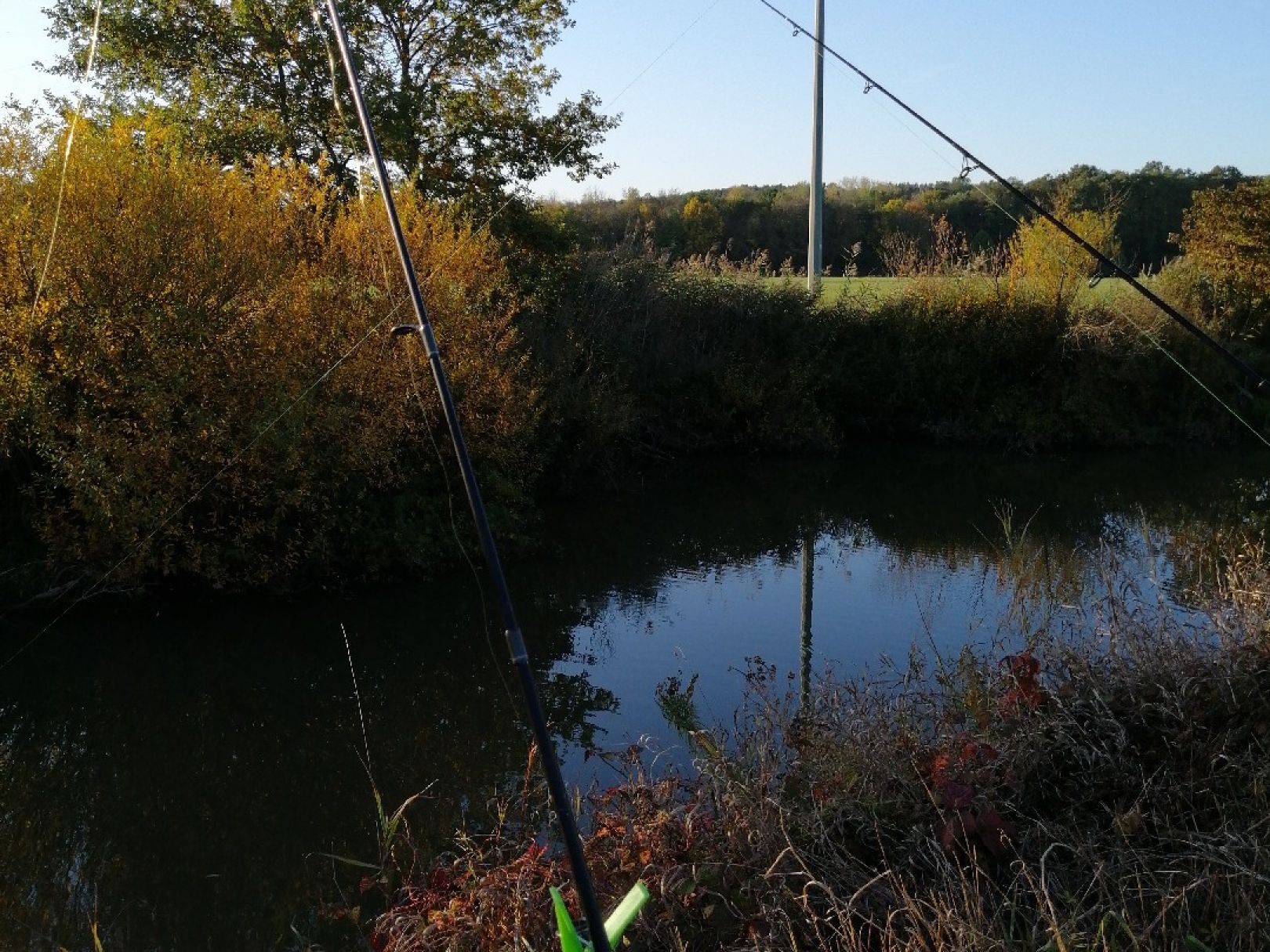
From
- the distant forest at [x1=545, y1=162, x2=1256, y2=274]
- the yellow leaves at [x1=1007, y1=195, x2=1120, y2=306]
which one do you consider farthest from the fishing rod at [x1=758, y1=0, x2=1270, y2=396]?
the distant forest at [x1=545, y1=162, x2=1256, y2=274]

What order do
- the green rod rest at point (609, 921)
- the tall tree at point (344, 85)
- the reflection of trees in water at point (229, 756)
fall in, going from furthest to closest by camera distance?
the tall tree at point (344, 85)
the reflection of trees in water at point (229, 756)
the green rod rest at point (609, 921)

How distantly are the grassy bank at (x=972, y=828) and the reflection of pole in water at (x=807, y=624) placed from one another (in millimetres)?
811

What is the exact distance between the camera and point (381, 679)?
8.86m

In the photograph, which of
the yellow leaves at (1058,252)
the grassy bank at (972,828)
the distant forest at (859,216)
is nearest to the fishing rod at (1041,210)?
the grassy bank at (972,828)

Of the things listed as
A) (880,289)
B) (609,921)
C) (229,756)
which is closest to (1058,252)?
(880,289)

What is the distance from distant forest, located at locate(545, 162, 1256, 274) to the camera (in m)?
29.0

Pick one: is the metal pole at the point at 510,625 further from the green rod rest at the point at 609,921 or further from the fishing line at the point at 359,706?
the fishing line at the point at 359,706

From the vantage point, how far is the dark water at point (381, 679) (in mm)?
5910

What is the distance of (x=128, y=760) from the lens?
7418mm

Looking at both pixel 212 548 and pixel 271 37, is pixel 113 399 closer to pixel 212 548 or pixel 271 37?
pixel 212 548

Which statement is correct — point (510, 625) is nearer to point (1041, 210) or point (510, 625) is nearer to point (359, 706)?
point (1041, 210)

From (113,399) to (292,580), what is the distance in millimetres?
2444

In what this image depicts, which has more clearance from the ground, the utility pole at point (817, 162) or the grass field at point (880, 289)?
the utility pole at point (817, 162)

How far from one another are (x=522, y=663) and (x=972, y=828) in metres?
2.39
